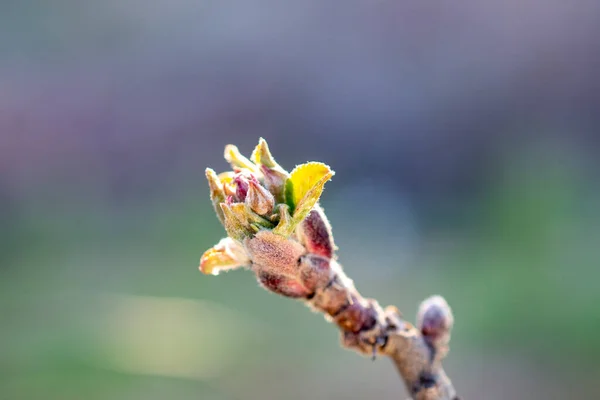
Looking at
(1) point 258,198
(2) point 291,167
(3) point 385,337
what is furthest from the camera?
(2) point 291,167

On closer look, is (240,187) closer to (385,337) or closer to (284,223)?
(284,223)

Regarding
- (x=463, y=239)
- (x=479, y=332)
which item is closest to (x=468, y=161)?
(x=463, y=239)

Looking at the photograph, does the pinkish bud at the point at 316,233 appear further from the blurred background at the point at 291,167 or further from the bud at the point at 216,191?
the blurred background at the point at 291,167

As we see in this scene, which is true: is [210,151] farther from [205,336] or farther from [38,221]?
[205,336]

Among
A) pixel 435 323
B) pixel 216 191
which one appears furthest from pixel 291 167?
pixel 216 191

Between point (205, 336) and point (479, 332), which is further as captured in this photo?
point (479, 332)
